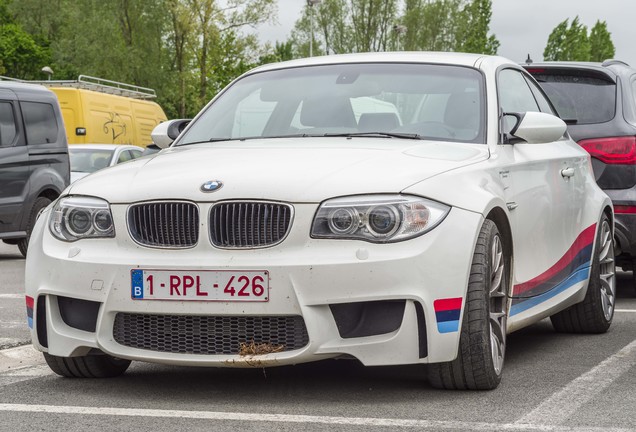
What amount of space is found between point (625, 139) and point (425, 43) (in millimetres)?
79407

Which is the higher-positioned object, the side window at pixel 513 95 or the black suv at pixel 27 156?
the side window at pixel 513 95

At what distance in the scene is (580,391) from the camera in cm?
561

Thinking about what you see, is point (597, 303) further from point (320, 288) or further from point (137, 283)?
point (137, 283)

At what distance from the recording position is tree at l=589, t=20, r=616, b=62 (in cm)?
10250

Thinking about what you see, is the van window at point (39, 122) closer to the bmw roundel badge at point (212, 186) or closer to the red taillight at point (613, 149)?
the red taillight at point (613, 149)

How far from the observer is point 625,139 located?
952 cm

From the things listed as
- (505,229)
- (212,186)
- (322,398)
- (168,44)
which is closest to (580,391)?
(505,229)

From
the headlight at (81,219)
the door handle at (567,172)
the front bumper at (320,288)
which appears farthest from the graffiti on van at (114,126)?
the front bumper at (320,288)

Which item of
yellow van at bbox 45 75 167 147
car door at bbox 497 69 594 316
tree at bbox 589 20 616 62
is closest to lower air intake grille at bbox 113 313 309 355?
car door at bbox 497 69 594 316

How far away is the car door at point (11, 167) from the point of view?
15.3 meters

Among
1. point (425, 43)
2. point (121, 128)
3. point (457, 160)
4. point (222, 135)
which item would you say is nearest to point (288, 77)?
point (222, 135)

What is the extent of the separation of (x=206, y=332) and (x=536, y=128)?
2.13 meters

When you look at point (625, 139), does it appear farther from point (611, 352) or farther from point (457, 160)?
point (457, 160)

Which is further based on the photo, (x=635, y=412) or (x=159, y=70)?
(x=159, y=70)
